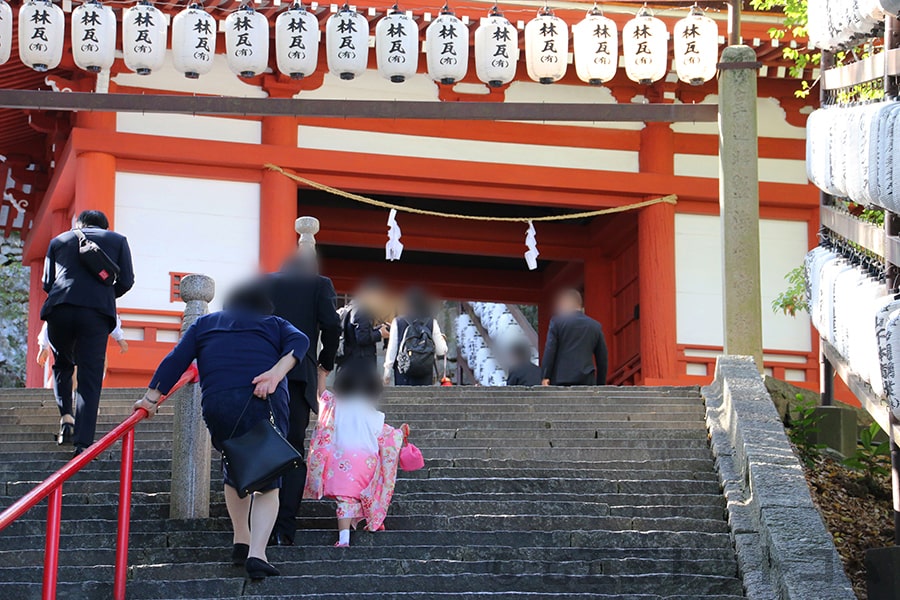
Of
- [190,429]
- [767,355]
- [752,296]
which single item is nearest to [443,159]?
[767,355]

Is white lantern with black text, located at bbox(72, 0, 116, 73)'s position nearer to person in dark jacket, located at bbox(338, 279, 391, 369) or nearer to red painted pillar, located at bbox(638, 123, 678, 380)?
person in dark jacket, located at bbox(338, 279, 391, 369)

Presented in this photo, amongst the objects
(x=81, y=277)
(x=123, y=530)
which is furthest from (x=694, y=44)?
(x=123, y=530)

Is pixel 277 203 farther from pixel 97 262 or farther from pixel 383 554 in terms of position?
pixel 383 554

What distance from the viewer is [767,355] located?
50.9 ft

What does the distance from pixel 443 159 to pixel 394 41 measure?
6.93ft

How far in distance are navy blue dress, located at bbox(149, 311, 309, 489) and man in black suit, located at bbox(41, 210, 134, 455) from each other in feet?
6.51

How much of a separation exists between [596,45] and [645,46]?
50cm

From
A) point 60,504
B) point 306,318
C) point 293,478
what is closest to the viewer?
point 60,504

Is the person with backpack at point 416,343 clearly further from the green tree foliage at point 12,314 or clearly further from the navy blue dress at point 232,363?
the green tree foliage at point 12,314

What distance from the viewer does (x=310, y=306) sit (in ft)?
25.0

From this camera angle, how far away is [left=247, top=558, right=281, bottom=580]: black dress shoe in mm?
Answer: 6195

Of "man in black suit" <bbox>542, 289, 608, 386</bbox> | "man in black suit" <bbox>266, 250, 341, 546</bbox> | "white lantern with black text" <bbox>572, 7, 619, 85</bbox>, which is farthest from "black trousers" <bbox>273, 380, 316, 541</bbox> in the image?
"white lantern with black text" <bbox>572, 7, 619, 85</bbox>

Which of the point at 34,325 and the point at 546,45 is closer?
the point at 546,45

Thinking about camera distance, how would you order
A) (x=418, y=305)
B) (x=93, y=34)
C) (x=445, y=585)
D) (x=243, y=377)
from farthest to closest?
1. (x=93, y=34)
2. (x=418, y=305)
3. (x=445, y=585)
4. (x=243, y=377)
